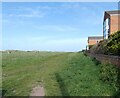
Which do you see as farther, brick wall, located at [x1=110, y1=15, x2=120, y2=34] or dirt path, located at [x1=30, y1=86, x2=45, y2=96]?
brick wall, located at [x1=110, y1=15, x2=120, y2=34]

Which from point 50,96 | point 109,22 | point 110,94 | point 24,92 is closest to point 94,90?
point 110,94

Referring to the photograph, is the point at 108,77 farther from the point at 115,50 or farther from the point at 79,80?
the point at 115,50

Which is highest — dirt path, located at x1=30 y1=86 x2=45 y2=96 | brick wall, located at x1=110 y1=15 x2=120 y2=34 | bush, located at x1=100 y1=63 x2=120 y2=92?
brick wall, located at x1=110 y1=15 x2=120 y2=34

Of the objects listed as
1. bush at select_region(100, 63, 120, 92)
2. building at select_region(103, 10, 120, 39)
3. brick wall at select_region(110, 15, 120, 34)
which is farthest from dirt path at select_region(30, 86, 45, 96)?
brick wall at select_region(110, 15, 120, 34)

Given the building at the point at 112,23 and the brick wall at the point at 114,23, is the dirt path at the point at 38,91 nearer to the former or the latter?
the building at the point at 112,23

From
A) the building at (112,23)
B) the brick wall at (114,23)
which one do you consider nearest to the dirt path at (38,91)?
the building at (112,23)

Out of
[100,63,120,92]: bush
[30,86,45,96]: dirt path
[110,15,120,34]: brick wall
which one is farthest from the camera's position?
[110,15,120,34]: brick wall

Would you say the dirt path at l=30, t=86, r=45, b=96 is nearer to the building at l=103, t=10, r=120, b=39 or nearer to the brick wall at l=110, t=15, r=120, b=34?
the building at l=103, t=10, r=120, b=39

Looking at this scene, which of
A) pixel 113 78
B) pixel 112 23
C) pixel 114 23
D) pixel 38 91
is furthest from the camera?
pixel 114 23

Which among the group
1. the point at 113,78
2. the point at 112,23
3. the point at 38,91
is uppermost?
the point at 112,23

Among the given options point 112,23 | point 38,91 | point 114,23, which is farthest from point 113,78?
point 114,23

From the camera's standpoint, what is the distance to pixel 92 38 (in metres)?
86.1

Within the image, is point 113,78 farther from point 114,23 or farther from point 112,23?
point 114,23

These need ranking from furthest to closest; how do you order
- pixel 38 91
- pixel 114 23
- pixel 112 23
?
pixel 114 23, pixel 112 23, pixel 38 91
